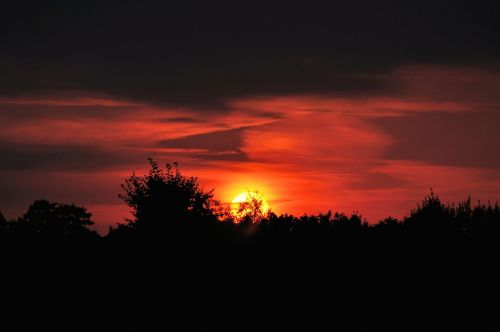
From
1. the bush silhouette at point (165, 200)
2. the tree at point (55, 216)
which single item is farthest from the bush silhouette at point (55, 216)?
the bush silhouette at point (165, 200)

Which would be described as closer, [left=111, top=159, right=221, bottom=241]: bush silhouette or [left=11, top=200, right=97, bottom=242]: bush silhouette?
[left=111, top=159, right=221, bottom=241]: bush silhouette

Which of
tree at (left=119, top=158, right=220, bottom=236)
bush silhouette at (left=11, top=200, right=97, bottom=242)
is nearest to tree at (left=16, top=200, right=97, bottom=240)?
bush silhouette at (left=11, top=200, right=97, bottom=242)

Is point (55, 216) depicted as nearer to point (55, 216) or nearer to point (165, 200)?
point (55, 216)

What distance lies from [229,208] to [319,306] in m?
28.4

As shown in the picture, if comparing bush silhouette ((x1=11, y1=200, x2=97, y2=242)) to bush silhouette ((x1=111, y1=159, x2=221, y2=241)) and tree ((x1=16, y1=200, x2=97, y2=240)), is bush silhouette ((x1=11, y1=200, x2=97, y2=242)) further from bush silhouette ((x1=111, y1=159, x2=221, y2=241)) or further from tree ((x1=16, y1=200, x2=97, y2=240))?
bush silhouette ((x1=111, y1=159, x2=221, y2=241))

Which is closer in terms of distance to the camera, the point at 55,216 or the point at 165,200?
the point at 165,200

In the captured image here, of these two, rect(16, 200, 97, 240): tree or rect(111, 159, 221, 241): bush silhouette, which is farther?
rect(16, 200, 97, 240): tree

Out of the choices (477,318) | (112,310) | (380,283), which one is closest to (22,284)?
(112,310)

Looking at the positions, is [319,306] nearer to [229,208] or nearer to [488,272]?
[488,272]

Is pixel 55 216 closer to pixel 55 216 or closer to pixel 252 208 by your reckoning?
pixel 55 216

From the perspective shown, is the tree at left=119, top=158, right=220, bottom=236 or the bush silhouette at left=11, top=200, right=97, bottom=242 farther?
the bush silhouette at left=11, top=200, right=97, bottom=242

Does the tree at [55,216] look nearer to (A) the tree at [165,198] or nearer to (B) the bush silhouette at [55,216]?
(B) the bush silhouette at [55,216]

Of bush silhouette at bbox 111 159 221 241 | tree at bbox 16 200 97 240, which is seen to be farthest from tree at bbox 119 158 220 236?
tree at bbox 16 200 97 240

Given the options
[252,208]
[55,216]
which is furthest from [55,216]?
[252,208]
